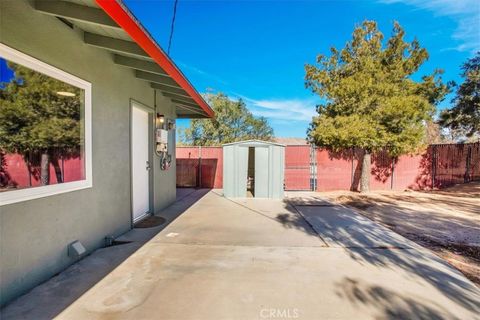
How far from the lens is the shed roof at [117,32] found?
86.8 inches

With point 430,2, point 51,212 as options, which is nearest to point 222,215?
point 51,212

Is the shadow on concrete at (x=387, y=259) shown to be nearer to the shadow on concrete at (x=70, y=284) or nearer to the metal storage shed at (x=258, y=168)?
the metal storage shed at (x=258, y=168)

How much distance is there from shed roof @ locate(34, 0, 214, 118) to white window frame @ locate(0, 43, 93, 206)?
507 millimetres

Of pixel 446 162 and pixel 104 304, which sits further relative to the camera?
pixel 446 162

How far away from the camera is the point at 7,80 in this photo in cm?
207

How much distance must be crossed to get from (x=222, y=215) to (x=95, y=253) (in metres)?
2.69

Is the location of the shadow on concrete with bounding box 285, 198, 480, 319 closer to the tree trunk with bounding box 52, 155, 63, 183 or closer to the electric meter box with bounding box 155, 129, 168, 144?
the tree trunk with bounding box 52, 155, 63, 183

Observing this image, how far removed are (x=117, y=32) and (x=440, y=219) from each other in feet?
22.3

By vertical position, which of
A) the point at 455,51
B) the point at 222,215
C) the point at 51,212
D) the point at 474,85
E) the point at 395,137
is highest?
the point at 455,51

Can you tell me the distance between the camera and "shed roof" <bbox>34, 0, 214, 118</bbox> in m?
2.21

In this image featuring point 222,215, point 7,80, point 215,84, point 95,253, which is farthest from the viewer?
point 215,84

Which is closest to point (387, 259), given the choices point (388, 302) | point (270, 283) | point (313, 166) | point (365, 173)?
point (388, 302)

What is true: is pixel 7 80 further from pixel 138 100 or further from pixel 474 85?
pixel 474 85

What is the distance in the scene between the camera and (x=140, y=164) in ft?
15.8
